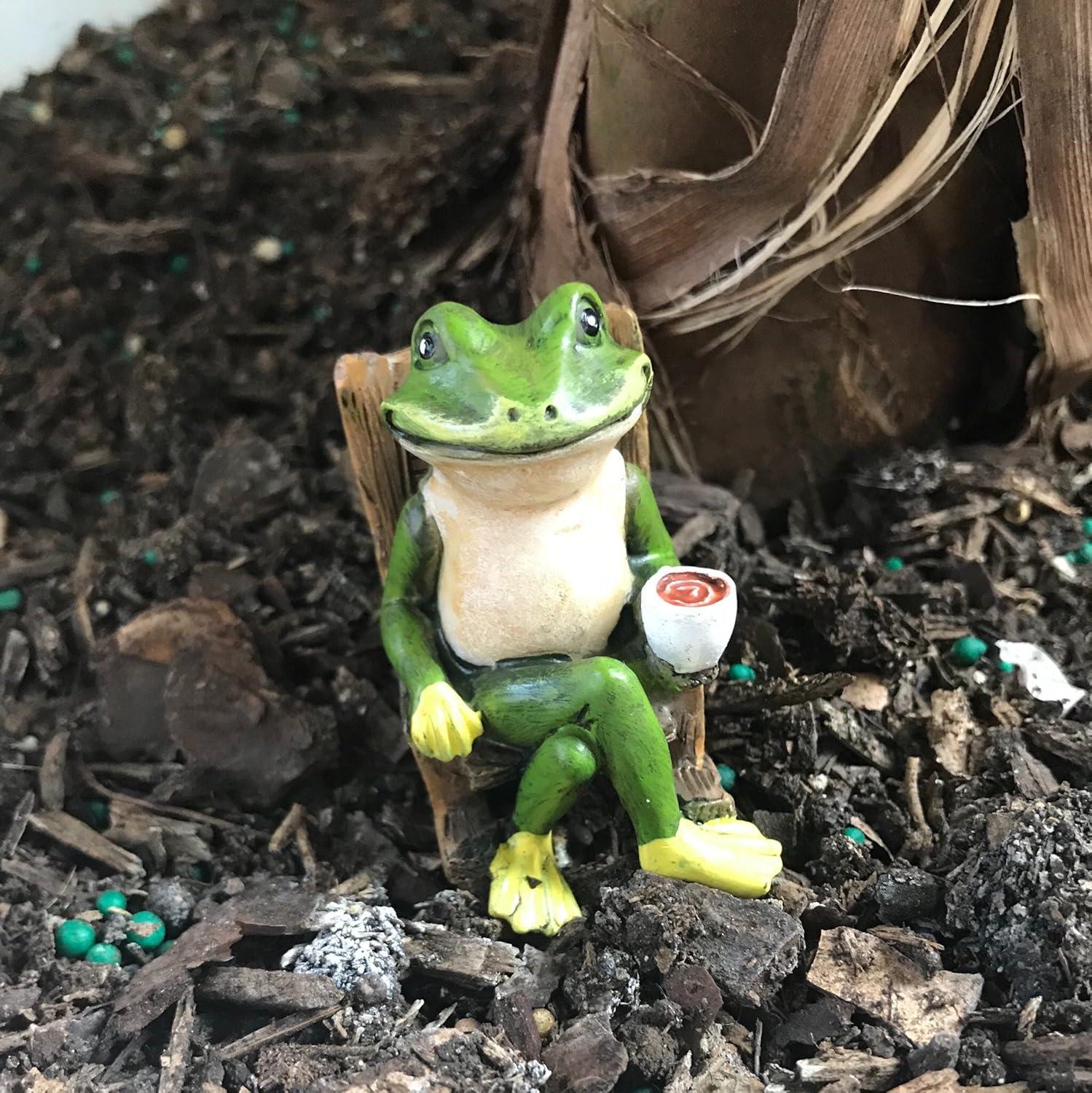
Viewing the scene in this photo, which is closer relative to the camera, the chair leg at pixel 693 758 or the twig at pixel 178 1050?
the twig at pixel 178 1050

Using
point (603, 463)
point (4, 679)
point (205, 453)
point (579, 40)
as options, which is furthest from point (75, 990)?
point (579, 40)

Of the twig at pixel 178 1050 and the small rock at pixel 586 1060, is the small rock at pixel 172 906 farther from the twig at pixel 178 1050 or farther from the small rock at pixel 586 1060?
the small rock at pixel 586 1060

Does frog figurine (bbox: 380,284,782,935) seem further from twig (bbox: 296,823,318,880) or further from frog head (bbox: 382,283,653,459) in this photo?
twig (bbox: 296,823,318,880)

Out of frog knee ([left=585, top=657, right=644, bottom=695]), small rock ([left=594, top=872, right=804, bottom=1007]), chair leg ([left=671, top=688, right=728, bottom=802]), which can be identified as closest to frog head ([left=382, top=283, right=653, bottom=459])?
frog knee ([left=585, top=657, right=644, bottom=695])

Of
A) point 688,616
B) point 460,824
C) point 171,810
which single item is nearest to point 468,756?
point 460,824

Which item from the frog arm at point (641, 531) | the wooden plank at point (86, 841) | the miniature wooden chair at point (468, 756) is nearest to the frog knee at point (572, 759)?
the miniature wooden chair at point (468, 756)

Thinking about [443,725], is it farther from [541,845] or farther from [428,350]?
[428,350]

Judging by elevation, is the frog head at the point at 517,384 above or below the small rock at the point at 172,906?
above
